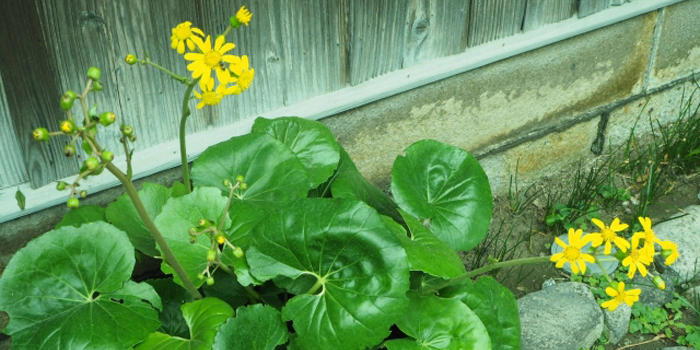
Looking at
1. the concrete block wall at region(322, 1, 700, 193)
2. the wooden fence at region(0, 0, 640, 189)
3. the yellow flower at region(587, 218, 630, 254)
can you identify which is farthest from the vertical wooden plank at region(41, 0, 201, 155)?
the yellow flower at region(587, 218, 630, 254)

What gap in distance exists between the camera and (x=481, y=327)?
1.99m

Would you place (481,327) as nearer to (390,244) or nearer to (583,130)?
(390,244)

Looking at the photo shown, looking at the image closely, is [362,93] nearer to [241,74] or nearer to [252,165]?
[252,165]

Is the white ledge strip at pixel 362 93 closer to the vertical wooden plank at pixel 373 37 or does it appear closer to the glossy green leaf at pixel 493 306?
the vertical wooden plank at pixel 373 37

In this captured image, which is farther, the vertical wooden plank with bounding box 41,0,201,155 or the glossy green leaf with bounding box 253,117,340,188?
the glossy green leaf with bounding box 253,117,340,188

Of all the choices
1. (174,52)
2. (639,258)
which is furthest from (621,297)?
(174,52)

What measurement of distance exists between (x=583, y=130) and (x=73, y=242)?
2.30 meters

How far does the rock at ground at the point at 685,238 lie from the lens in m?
2.85

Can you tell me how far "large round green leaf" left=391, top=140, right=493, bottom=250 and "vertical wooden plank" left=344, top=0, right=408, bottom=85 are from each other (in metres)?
0.32

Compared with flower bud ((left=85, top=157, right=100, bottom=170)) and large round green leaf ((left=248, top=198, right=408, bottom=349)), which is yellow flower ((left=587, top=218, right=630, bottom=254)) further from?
flower bud ((left=85, top=157, right=100, bottom=170))

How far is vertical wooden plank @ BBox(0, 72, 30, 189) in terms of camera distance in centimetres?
188

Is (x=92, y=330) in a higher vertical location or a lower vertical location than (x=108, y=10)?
lower

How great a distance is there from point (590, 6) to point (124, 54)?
5.94 ft

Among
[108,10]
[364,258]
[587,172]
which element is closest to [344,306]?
[364,258]
